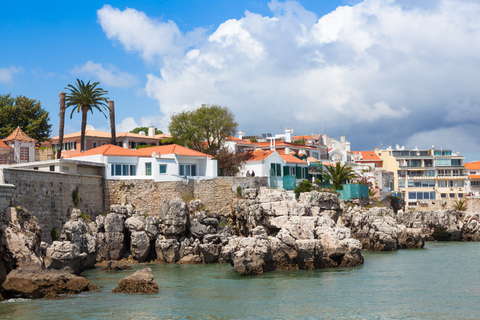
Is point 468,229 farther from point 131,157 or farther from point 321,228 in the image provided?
point 131,157

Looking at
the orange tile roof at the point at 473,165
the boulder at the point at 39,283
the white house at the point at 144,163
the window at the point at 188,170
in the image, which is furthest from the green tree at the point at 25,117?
the orange tile roof at the point at 473,165

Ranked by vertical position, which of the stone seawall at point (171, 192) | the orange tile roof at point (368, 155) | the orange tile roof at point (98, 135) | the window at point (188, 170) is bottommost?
the stone seawall at point (171, 192)

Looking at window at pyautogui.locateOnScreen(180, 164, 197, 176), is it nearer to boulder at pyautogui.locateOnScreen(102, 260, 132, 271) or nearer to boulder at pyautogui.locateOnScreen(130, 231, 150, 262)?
boulder at pyautogui.locateOnScreen(130, 231, 150, 262)

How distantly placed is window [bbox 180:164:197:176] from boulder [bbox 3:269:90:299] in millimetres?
25086

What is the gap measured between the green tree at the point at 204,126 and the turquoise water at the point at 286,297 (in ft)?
81.7

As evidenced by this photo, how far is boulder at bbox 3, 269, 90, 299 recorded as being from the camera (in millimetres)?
27875

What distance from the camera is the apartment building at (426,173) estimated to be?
98.6 metres

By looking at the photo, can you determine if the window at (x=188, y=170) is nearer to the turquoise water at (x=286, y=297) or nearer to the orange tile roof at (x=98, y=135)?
the turquoise water at (x=286, y=297)

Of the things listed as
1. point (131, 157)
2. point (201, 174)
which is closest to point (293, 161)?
point (201, 174)

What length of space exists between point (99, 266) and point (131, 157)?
1322cm

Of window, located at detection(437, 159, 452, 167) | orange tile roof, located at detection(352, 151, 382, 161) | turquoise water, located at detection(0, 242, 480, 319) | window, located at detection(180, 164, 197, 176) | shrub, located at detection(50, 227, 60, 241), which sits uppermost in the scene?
orange tile roof, located at detection(352, 151, 382, 161)

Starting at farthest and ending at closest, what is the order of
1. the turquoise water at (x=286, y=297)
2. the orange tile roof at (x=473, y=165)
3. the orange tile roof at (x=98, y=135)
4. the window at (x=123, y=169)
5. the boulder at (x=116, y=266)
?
the orange tile roof at (x=473, y=165)
the orange tile roof at (x=98, y=135)
the window at (x=123, y=169)
the boulder at (x=116, y=266)
the turquoise water at (x=286, y=297)

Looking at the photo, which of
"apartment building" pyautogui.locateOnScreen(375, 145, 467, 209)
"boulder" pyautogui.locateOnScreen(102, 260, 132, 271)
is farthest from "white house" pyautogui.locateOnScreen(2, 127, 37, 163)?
"apartment building" pyautogui.locateOnScreen(375, 145, 467, 209)

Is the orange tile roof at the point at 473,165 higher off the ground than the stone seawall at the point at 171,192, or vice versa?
the orange tile roof at the point at 473,165
